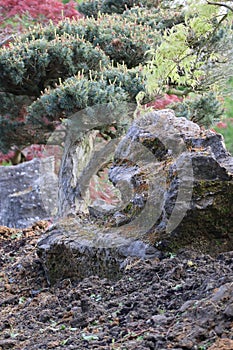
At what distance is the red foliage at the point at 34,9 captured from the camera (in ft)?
31.6

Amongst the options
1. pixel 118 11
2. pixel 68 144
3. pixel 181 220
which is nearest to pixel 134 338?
pixel 181 220

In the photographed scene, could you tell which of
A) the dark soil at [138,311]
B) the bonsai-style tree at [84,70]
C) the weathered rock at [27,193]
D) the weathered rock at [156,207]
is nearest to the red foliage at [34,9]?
the bonsai-style tree at [84,70]

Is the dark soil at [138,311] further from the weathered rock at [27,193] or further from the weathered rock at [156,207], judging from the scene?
the weathered rock at [27,193]

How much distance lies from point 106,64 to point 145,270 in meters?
4.87

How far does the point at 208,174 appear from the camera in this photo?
3635 mm

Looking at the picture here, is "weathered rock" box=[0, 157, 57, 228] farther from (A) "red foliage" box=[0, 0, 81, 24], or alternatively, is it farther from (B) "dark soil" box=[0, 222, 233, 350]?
(B) "dark soil" box=[0, 222, 233, 350]

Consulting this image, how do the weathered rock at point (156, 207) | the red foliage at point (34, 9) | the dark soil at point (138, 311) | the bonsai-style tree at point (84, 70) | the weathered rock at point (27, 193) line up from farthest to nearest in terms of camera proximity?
the red foliage at point (34, 9) < the weathered rock at point (27, 193) < the bonsai-style tree at point (84, 70) < the weathered rock at point (156, 207) < the dark soil at point (138, 311)

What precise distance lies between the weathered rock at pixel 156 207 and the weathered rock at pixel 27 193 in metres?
4.45

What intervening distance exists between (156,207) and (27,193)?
18.9ft

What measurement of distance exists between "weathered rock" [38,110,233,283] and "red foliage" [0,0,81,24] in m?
5.75

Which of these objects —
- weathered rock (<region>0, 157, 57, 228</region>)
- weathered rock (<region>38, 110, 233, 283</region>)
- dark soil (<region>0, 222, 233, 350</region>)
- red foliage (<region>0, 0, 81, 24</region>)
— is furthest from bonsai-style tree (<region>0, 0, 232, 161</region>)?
dark soil (<region>0, 222, 233, 350</region>)

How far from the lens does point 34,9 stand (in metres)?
9.72

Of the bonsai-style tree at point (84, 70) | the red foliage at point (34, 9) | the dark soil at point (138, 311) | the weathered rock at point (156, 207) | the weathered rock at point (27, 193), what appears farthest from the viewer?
the red foliage at point (34, 9)

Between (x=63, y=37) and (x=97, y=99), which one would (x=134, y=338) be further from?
(x=63, y=37)
